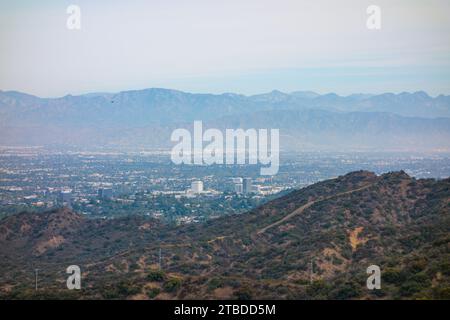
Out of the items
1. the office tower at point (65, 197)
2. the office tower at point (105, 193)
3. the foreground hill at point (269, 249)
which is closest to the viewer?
the foreground hill at point (269, 249)

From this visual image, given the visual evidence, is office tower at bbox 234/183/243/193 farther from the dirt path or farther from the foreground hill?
the dirt path

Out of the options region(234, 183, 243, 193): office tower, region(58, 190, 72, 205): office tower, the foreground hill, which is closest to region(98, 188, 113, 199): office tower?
region(58, 190, 72, 205): office tower

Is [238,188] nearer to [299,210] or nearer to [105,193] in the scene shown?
[105,193]

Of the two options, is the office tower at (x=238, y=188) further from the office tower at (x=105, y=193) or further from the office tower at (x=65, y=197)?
the office tower at (x=65, y=197)

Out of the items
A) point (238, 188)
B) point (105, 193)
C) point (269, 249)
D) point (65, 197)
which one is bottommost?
point (65, 197)

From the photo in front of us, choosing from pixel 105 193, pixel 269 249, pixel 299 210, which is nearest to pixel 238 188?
pixel 105 193

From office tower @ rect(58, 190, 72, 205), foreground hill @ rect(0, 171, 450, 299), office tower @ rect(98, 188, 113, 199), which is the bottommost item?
office tower @ rect(58, 190, 72, 205)

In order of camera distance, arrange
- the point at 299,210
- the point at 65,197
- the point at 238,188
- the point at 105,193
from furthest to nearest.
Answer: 1. the point at 238,188
2. the point at 105,193
3. the point at 65,197
4. the point at 299,210

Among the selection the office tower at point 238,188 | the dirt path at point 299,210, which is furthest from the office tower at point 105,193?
the dirt path at point 299,210
